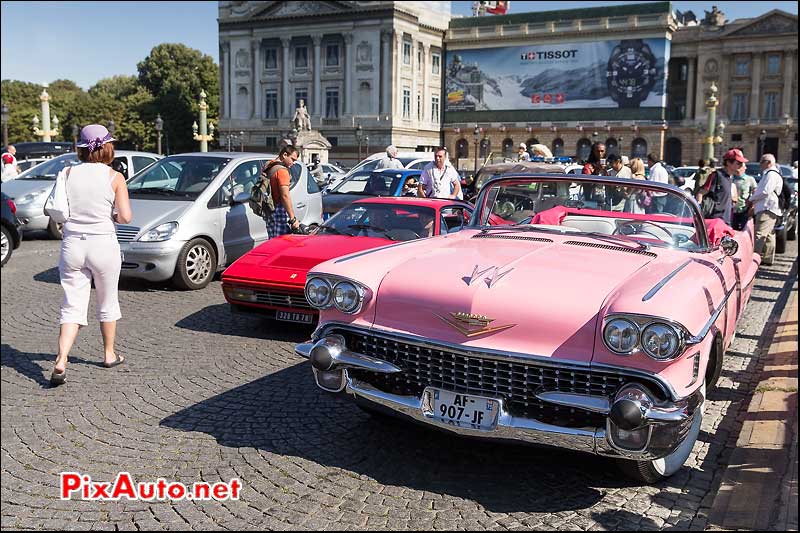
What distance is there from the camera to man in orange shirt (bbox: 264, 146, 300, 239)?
984 cm

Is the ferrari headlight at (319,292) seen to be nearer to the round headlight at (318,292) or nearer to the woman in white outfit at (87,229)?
the round headlight at (318,292)

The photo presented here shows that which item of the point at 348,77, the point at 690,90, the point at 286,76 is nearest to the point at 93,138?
the point at 348,77

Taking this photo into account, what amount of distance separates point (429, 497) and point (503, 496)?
0.38m

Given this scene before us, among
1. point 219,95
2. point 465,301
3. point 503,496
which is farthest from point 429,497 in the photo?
point 219,95

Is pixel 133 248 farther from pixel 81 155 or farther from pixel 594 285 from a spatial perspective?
pixel 594 285

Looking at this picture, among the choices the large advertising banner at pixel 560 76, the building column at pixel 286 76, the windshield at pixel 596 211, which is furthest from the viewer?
the building column at pixel 286 76

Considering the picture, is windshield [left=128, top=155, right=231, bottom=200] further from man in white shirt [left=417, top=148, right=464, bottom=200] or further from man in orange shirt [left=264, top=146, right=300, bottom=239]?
man in white shirt [left=417, top=148, right=464, bottom=200]

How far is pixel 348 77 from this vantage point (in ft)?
286

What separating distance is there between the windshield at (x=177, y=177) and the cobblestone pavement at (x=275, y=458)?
3.85m

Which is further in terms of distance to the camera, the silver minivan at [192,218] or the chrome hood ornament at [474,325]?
the silver minivan at [192,218]

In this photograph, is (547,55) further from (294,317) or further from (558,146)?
(294,317)

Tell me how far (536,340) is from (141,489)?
2.13 metres

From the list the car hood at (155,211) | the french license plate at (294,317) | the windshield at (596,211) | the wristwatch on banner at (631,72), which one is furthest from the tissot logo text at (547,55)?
the windshield at (596,211)

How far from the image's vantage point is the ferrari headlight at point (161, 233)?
31.8 ft
